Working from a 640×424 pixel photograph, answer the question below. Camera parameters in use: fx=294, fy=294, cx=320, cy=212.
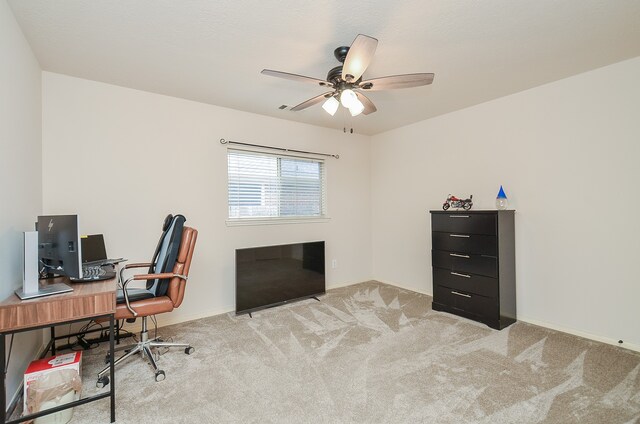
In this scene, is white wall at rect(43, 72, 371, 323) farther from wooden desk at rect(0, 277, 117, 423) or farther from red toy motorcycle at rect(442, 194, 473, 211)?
red toy motorcycle at rect(442, 194, 473, 211)

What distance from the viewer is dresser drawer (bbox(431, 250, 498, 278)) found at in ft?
9.83

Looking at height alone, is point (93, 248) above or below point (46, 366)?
above

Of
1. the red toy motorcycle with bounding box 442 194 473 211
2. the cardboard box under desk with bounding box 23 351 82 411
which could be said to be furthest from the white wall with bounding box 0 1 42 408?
the red toy motorcycle with bounding box 442 194 473 211

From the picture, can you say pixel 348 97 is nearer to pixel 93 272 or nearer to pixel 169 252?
pixel 169 252

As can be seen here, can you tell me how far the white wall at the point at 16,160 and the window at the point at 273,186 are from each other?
70.1 inches

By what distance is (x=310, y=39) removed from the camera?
7.06ft

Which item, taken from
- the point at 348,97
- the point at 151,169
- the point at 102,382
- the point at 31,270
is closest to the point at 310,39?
the point at 348,97

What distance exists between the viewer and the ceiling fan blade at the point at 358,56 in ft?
5.53

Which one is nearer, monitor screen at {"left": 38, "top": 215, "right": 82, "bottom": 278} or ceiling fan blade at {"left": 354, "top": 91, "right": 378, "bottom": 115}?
monitor screen at {"left": 38, "top": 215, "right": 82, "bottom": 278}

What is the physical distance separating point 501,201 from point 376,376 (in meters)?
2.34

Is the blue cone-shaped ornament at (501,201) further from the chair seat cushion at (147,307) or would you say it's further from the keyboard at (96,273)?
the keyboard at (96,273)

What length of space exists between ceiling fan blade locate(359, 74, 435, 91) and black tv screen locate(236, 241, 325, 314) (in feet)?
7.26

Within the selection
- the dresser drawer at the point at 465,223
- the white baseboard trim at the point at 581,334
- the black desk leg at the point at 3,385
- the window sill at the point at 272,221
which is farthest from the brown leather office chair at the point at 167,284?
the white baseboard trim at the point at 581,334

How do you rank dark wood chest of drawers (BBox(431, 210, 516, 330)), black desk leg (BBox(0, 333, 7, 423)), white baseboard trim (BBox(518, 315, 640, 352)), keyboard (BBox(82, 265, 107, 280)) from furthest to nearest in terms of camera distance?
dark wood chest of drawers (BBox(431, 210, 516, 330))
white baseboard trim (BBox(518, 315, 640, 352))
keyboard (BBox(82, 265, 107, 280))
black desk leg (BBox(0, 333, 7, 423))
